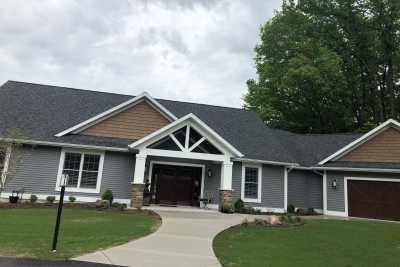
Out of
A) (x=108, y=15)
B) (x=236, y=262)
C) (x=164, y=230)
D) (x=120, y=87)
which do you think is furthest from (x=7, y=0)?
(x=120, y=87)

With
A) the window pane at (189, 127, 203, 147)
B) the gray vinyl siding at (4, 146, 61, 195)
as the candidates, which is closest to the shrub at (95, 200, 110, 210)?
the gray vinyl siding at (4, 146, 61, 195)

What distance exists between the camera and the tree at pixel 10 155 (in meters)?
14.7

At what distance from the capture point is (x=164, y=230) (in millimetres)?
10094

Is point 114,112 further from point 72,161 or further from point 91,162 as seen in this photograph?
point 72,161

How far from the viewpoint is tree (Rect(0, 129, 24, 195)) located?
14.7 metres

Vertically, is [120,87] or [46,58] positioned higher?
[120,87]

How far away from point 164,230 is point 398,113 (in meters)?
35.3

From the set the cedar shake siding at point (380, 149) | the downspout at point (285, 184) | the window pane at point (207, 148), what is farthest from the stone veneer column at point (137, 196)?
the cedar shake siding at point (380, 149)

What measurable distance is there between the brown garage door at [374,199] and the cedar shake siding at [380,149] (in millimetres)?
1385

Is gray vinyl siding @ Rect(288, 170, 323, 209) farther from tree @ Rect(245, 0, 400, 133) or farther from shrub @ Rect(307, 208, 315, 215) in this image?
tree @ Rect(245, 0, 400, 133)

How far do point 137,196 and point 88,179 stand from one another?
113 inches

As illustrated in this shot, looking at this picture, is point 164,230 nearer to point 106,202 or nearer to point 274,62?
point 106,202

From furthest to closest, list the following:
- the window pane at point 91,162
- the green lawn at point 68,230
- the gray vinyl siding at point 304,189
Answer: the gray vinyl siding at point 304,189 < the window pane at point 91,162 < the green lawn at point 68,230

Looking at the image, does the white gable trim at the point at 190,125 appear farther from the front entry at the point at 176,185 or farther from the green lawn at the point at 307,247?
the green lawn at the point at 307,247
